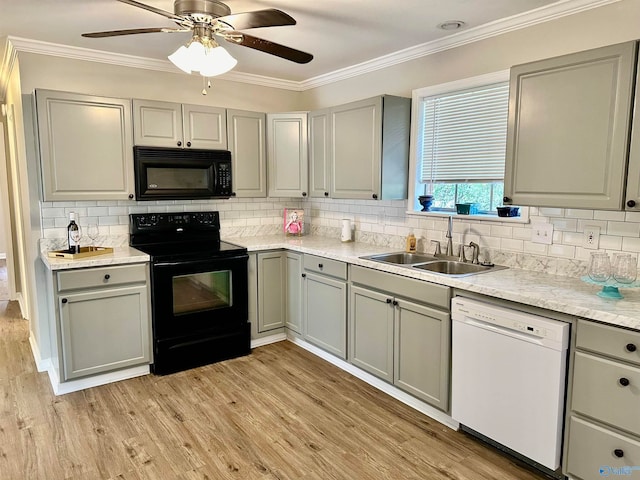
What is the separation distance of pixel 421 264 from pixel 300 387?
4.04 ft

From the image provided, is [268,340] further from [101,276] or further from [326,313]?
[101,276]

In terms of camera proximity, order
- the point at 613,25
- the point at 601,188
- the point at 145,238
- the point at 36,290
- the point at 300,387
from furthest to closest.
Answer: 1. the point at 145,238
2. the point at 36,290
3. the point at 300,387
4. the point at 613,25
5. the point at 601,188

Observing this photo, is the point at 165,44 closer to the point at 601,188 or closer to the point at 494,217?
the point at 494,217

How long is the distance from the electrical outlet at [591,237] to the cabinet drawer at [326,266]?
1.54 meters

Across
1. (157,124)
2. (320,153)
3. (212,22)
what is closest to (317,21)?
(212,22)

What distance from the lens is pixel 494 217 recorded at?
2.93 meters

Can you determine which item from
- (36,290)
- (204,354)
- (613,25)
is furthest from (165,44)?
(613,25)

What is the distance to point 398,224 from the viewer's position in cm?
362

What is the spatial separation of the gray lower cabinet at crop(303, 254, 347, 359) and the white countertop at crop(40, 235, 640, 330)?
11 cm

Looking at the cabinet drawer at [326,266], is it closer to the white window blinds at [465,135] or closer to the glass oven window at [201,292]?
the glass oven window at [201,292]

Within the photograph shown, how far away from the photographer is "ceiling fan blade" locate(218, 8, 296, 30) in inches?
77.9

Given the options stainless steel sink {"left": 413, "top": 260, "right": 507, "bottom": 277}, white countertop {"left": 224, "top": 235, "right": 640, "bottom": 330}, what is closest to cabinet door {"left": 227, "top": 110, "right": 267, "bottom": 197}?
white countertop {"left": 224, "top": 235, "right": 640, "bottom": 330}

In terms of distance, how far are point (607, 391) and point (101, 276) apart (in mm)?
3020

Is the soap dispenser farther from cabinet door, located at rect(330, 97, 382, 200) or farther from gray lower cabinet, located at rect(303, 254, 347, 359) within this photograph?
gray lower cabinet, located at rect(303, 254, 347, 359)
